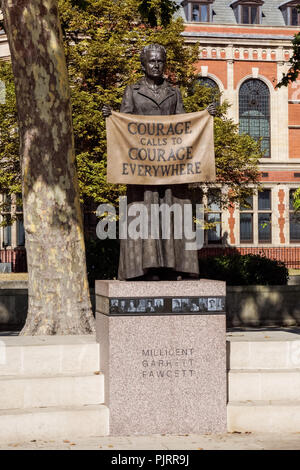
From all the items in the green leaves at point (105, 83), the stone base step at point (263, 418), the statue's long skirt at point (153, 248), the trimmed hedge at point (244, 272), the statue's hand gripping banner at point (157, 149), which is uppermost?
the green leaves at point (105, 83)

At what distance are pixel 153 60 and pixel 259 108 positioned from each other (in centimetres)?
3308

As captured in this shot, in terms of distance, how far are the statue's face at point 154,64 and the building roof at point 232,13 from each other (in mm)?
33948

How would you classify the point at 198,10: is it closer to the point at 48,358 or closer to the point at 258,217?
the point at 258,217

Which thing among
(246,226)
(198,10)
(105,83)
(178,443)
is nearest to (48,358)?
(178,443)

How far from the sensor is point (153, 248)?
25.1ft

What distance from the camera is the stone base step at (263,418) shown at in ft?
23.6

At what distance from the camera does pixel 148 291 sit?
7.34 meters

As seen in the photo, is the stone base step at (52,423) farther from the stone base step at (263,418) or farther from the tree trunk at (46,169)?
the tree trunk at (46,169)

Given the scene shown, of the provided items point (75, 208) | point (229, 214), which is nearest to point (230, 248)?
point (229, 214)

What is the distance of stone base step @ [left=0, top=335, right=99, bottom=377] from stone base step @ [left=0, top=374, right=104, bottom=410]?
243 mm

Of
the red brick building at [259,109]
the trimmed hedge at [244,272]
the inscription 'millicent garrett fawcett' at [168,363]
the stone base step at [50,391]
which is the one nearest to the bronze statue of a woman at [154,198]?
the inscription 'millicent garrett fawcett' at [168,363]

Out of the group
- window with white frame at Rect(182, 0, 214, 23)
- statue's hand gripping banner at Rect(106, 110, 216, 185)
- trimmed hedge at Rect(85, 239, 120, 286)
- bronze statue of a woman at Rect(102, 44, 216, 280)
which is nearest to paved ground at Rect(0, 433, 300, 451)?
bronze statue of a woman at Rect(102, 44, 216, 280)

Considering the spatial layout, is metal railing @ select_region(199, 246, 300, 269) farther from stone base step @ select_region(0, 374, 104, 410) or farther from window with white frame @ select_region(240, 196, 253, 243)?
stone base step @ select_region(0, 374, 104, 410)

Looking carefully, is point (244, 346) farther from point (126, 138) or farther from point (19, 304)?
point (19, 304)
